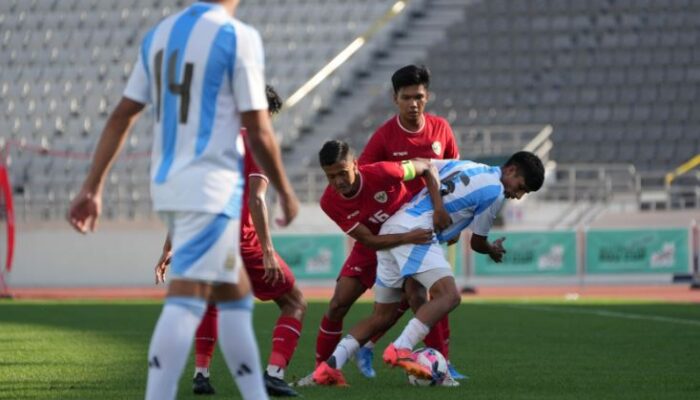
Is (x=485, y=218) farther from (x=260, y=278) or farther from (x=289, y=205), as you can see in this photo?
(x=289, y=205)

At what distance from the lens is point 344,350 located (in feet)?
26.5

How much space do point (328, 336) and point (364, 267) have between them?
0.46 meters

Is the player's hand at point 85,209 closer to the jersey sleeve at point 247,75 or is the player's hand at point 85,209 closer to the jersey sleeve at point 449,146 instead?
the jersey sleeve at point 247,75

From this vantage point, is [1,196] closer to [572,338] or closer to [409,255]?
[572,338]

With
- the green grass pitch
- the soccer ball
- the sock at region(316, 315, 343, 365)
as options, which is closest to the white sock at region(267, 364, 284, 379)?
the green grass pitch

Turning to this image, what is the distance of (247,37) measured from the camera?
504 centimetres

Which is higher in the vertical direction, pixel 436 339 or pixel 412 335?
pixel 412 335

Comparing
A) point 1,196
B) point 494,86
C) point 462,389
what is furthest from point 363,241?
point 494,86

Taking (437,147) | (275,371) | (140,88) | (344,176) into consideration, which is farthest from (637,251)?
(140,88)

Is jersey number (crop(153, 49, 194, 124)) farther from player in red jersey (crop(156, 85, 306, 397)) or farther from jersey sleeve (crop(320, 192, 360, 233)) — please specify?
jersey sleeve (crop(320, 192, 360, 233))

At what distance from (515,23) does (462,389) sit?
2322 centimetres

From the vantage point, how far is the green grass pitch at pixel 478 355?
→ 7691 mm

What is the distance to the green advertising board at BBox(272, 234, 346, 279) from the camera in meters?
22.5

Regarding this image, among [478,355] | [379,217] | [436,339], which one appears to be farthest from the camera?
[478,355]
